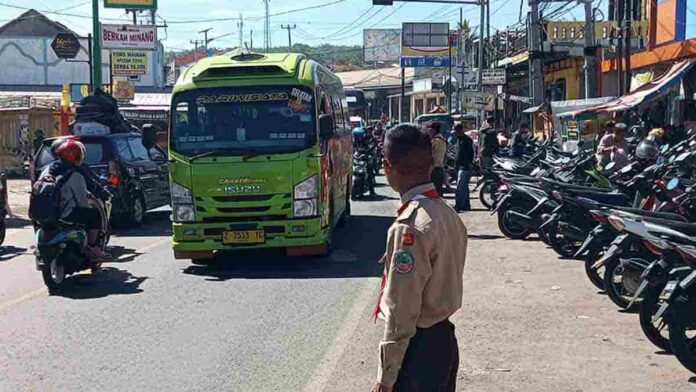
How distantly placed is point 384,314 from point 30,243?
42.5ft

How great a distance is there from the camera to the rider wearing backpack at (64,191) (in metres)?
10.2

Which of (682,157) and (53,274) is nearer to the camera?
(53,274)

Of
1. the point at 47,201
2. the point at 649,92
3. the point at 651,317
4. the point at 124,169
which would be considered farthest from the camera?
the point at 649,92

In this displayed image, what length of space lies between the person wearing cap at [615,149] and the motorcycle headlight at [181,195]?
285 inches

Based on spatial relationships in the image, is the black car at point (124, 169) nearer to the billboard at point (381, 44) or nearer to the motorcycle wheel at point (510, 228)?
the motorcycle wheel at point (510, 228)

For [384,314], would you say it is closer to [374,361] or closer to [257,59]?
[374,361]

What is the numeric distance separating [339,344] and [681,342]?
2.72 meters

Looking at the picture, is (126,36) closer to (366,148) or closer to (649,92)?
(366,148)

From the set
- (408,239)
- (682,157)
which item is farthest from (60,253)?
(682,157)

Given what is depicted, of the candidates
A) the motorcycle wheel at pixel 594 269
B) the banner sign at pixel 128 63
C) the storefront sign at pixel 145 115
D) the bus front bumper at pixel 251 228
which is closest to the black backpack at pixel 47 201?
the bus front bumper at pixel 251 228

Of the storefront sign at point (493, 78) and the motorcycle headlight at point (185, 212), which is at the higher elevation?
the storefront sign at point (493, 78)

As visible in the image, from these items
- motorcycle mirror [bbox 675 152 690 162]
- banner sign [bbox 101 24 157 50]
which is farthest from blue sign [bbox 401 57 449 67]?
motorcycle mirror [bbox 675 152 690 162]

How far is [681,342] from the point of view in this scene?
256 inches

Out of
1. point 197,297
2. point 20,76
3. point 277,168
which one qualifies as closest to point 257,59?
point 277,168
